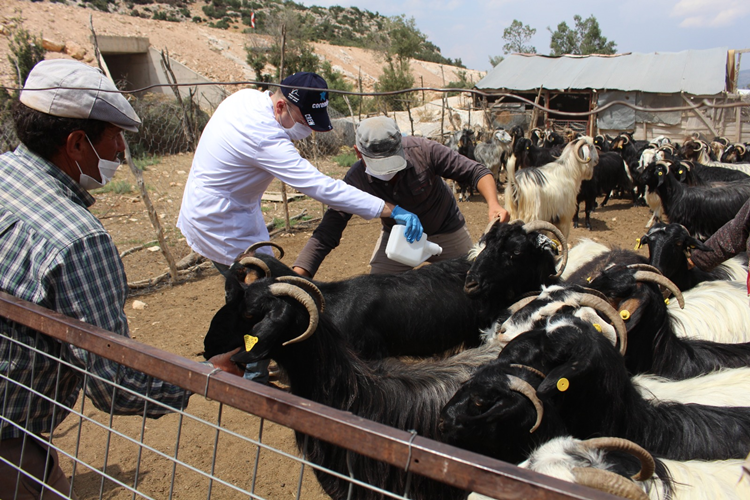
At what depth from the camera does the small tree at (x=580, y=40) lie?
166ft

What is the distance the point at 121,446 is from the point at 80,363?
2.23 m

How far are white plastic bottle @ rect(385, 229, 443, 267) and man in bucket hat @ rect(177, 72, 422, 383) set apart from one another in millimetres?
77

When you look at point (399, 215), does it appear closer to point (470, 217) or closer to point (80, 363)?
point (80, 363)

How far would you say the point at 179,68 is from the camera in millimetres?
23578

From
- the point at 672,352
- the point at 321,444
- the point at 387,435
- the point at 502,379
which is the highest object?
the point at 387,435

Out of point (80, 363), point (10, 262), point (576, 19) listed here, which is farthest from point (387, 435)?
point (576, 19)

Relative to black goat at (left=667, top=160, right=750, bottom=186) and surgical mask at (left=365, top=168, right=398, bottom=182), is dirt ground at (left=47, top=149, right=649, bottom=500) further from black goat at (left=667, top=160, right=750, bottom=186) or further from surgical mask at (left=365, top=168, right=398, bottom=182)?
surgical mask at (left=365, top=168, right=398, bottom=182)

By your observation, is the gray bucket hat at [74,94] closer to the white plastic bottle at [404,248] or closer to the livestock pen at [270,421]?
the livestock pen at [270,421]

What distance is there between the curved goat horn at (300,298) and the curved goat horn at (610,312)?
4.50ft

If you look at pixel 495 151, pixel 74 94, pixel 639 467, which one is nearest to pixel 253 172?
pixel 74 94

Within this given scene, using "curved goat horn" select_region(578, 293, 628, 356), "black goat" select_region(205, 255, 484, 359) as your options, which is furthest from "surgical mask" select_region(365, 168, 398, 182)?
"curved goat horn" select_region(578, 293, 628, 356)

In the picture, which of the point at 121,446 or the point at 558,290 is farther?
the point at 121,446

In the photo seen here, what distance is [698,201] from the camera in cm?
794

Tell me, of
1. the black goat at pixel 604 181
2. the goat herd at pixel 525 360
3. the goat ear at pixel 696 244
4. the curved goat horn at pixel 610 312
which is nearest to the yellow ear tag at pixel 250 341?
the goat herd at pixel 525 360
